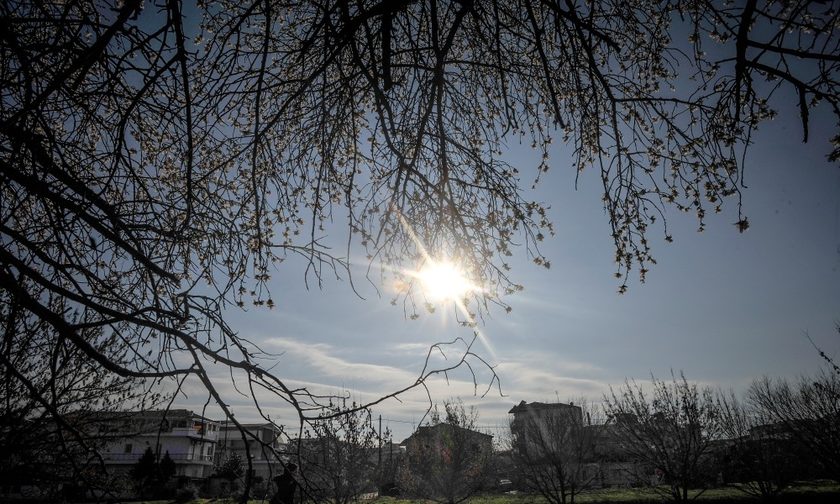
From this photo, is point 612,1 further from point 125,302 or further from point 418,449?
point 418,449

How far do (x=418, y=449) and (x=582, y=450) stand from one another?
1122 centimetres

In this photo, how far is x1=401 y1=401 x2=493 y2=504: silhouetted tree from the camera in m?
23.1

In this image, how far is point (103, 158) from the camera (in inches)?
144

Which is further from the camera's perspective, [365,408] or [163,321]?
[163,321]

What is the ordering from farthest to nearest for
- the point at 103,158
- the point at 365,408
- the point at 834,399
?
the point at 834,399 → the point at 103,158 → the point at 365,408

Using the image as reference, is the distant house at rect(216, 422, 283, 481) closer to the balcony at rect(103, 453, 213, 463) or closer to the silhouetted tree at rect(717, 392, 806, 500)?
the silhouetted tree at rect(717, 392, 806, 500)

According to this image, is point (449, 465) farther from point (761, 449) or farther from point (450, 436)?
point (761, 449)

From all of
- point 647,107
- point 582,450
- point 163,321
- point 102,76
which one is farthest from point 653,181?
point 582,450

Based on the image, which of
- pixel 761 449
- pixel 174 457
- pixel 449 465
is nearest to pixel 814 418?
pixel 761 449

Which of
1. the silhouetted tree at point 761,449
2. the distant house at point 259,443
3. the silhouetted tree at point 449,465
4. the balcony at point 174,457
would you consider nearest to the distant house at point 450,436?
the silhouetted tree at point 449,465

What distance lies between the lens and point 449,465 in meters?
23.2

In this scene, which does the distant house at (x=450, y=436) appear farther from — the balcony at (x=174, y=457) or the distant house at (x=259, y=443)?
the balcony at (x=174, y=457)

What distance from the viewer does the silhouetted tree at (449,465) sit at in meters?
23.1

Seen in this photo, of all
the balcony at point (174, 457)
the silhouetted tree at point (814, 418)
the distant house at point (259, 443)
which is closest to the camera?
the distant house at point (259, 443)
